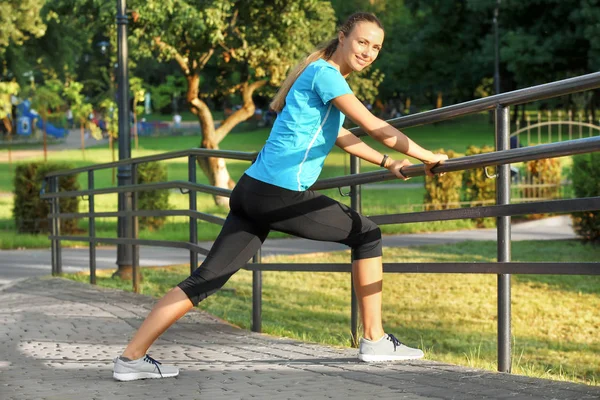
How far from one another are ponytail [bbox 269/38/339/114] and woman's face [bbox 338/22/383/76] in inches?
4.2

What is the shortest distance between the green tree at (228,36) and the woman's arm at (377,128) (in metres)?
17.3

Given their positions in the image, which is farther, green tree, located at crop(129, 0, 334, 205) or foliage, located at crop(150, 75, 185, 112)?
foliage, located at crop(150, 75, 185, 112)

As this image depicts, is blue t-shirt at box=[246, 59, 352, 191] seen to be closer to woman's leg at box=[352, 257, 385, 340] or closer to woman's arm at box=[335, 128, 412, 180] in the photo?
woman's arm at box=[335, 128, 412, 180]

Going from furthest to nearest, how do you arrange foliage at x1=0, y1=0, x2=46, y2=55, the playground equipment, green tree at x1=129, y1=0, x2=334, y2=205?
the playground equipment < foliage at x1=0, y1=0, x2=46, y2=55 < green tree at x1=129, y1=0, x2=334, y2=205

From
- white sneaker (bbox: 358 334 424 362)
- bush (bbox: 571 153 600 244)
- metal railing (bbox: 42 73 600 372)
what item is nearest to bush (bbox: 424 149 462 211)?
bush (bbox: 571 153 600 244)

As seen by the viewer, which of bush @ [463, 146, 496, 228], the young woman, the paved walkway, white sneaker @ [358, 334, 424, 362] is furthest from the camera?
bush @ [463, 146, 496, 228]

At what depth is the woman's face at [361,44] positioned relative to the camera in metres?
4.68

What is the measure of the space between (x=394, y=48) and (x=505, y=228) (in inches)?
2784

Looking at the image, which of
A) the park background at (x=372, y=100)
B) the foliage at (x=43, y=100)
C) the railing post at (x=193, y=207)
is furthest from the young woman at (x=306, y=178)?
the foliage at (x=43, y=100)

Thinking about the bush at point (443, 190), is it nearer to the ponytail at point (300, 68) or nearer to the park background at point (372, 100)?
the park background at point (372, 100)

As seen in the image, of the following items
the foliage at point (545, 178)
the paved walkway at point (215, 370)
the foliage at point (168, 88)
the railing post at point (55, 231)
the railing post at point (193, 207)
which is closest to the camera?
the paved walkway at point (215, 370)

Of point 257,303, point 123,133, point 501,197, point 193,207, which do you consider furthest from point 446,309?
point 501,197

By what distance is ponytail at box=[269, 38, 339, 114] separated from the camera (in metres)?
4.75

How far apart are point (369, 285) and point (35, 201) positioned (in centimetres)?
1648
